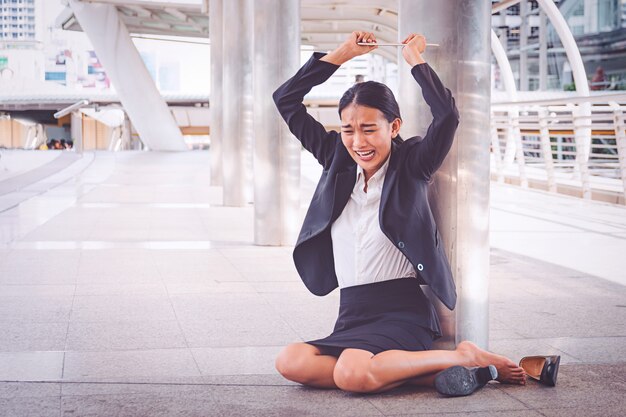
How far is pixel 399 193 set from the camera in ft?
14.6

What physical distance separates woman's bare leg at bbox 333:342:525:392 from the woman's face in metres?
0.87

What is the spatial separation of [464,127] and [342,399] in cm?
152

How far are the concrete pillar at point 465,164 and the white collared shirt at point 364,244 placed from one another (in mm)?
508

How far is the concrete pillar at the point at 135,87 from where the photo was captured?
41.6m

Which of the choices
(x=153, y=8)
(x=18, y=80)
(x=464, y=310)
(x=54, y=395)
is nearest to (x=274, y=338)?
(x=464, y=310)

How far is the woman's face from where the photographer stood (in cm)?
449

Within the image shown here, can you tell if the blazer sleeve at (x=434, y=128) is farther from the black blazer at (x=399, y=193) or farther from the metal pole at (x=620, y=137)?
the metal pole at (x=620, y=137)

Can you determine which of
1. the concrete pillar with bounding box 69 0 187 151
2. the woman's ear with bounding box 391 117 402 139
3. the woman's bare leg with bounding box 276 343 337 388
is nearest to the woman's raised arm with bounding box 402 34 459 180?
the woman's ear with bounding box 391 117 402 139

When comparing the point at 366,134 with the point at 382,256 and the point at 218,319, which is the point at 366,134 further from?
the point at 218,319

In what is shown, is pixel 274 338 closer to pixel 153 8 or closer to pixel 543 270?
pixel 543 270

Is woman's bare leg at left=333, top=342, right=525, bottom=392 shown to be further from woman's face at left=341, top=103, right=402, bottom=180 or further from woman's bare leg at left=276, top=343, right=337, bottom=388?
woman's face at left=341, top=103, right=402, bottom=180

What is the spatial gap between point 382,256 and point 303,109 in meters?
0.90

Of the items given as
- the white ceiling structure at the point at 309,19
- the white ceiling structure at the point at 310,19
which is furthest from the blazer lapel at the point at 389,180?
the white ceiling structure at the point at 309,19

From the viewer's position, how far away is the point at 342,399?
429 centimetres
